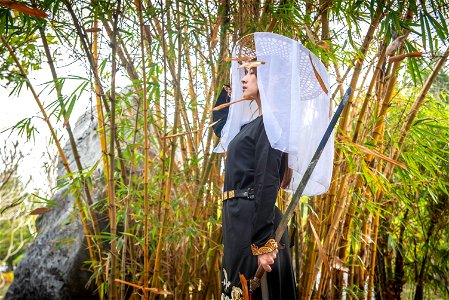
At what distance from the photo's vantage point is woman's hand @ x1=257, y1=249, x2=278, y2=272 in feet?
5.56

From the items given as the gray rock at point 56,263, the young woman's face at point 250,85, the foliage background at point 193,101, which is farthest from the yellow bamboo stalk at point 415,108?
the gray rock at point 56,263

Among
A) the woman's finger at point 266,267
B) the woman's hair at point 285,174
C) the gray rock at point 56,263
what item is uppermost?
the woman's hair at point 285,174

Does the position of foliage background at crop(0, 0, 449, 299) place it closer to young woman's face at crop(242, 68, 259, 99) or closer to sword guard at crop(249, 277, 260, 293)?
young woman's face at crop(242, 68, 259, 99)

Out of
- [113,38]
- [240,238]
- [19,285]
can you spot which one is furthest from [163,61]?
[19,285]

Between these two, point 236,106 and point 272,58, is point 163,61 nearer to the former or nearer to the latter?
point 236,106

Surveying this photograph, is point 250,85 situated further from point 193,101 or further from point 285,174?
point 193,101

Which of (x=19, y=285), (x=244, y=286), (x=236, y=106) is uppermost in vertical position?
(x=236, y=106)

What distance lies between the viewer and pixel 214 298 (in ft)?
8.95

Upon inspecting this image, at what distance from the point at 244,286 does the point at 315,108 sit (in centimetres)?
67

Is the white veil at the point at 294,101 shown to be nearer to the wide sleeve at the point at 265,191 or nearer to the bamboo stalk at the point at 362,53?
the wide sleeve at the point at 265,191

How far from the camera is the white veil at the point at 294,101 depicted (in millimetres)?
1776

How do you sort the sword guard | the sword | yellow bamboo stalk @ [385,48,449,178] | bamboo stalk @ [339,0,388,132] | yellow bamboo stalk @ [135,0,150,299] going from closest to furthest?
1. the sword
2. the sword guard
3. yellow bamboo stalk @ [135,0,150,299]
4. bamboo stalk @ [339,0,388,132]
5. yellow bamboo stalk @ [385,48,449,178]

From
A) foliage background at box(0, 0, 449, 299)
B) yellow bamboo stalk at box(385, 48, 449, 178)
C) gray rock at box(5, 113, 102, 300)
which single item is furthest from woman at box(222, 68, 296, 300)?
Answer: gray rock at box(5, 113, 102, 300)

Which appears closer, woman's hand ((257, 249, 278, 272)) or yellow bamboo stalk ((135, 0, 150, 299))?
woman's hand ((257, 249, 278, 272))
